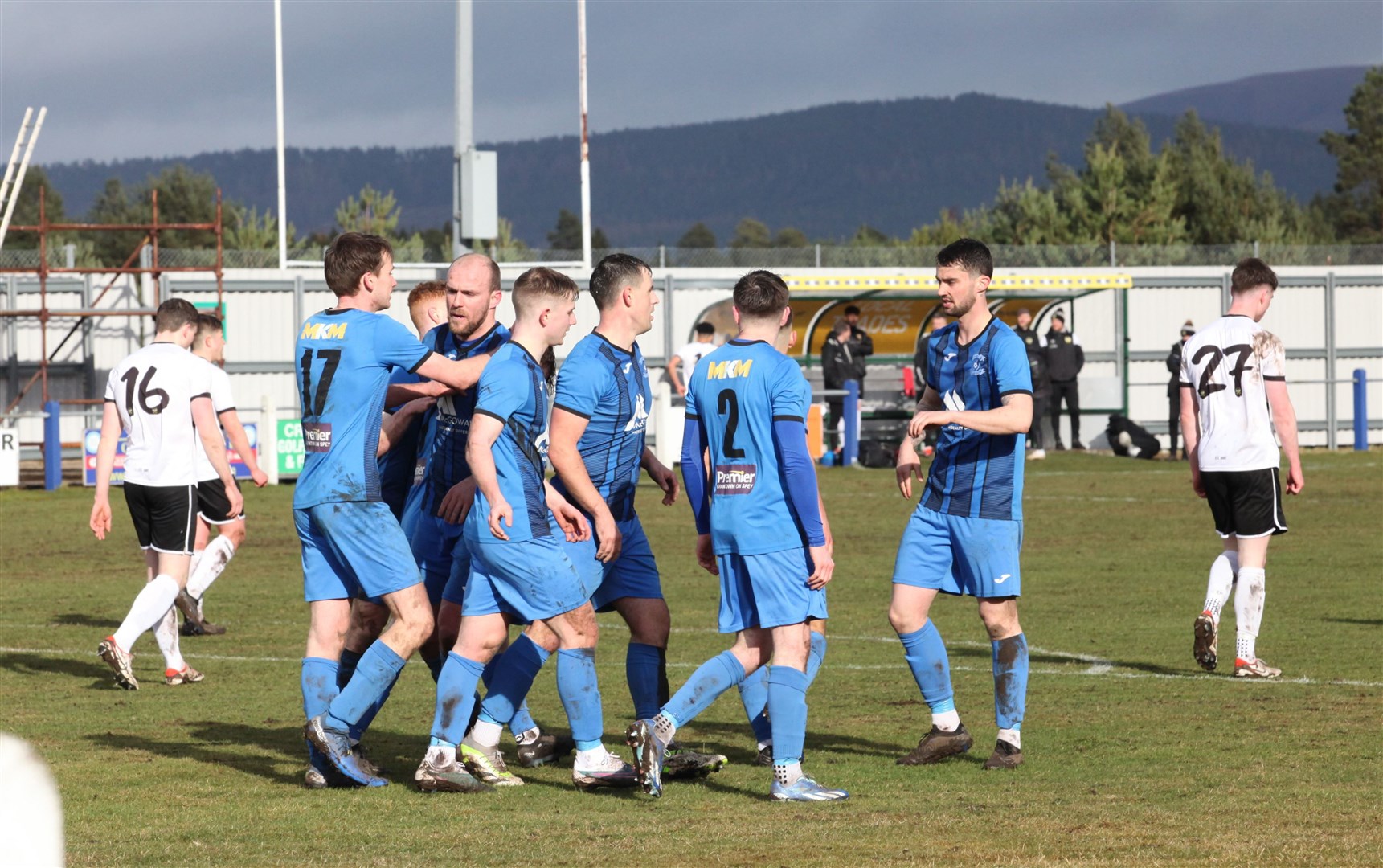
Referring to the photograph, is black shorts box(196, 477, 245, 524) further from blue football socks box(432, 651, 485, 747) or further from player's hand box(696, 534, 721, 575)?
player's hand box(696, 534, 721, 575)

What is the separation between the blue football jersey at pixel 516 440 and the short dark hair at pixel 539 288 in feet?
0.56

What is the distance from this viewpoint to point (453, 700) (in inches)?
238

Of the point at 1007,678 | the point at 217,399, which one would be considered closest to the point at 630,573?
the point at 1007,678

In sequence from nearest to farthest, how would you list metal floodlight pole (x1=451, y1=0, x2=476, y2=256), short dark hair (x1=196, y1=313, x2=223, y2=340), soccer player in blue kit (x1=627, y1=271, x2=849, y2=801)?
soccer player in blue kit (x1=627, y1=271, x2=849, y2=801), short dark hair (x1=196, y1=313, x2=223, y2=340), metal floodlight pole (x1=451, y1=0, x2=476, y2=256)

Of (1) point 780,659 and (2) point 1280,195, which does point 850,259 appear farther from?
(2) point 1280,195

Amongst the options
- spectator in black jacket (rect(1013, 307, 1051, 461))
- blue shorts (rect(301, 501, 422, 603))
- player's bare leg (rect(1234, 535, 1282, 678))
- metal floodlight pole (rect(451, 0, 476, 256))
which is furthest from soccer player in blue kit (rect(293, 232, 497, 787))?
spectator in black jacket (rect(1013, 307, 1051, 461))

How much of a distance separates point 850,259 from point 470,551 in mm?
33750

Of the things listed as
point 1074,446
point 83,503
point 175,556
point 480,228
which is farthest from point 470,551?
point 1074,446

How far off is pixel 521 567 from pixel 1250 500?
4.65 m

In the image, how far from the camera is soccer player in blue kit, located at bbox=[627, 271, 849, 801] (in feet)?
19.5

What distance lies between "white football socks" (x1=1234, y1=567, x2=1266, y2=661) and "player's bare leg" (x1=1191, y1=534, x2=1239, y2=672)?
90mm

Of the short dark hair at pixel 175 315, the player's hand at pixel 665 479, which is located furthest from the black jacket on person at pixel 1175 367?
the player's hand at pixel 665 479

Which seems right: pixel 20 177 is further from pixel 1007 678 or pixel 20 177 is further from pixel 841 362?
pixel 1007 678

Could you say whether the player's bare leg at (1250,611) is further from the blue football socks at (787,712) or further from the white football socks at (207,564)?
the white football socks at (207,564)
